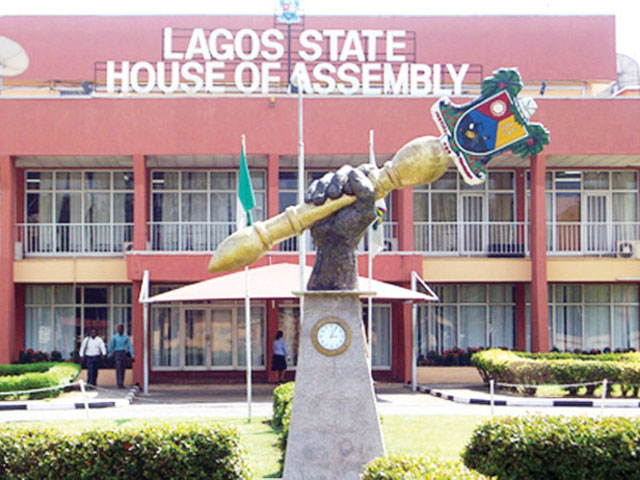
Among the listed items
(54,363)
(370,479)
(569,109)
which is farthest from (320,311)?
(569,109)

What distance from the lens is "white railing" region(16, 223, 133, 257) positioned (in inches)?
971

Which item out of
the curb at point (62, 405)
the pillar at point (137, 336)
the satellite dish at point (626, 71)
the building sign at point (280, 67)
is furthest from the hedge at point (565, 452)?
the satellite dish at point (626, 71)

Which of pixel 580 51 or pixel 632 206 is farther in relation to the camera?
pixel 580 51

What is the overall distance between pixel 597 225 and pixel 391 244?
19.7 feet

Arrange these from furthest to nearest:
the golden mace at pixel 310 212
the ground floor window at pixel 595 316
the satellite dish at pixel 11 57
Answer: the ground floor window at pixel 595 316 → the satellite dish at pixel 11 57 → the golden mace at pixel 310 212

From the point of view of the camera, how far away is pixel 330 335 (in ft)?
29.5

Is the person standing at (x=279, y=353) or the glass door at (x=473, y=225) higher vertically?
the glass door at (x=473, y=225)

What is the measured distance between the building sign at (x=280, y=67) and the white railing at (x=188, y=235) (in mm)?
3675

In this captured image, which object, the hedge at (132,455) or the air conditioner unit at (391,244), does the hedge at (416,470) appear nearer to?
the hedge at (132,455)

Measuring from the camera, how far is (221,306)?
82.1ft

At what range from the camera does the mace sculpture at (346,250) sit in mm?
8703

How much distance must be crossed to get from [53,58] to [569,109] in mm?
15954

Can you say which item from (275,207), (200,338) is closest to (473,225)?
(275,207)

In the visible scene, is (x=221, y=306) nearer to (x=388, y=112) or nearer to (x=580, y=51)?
(x=388, y=112)
